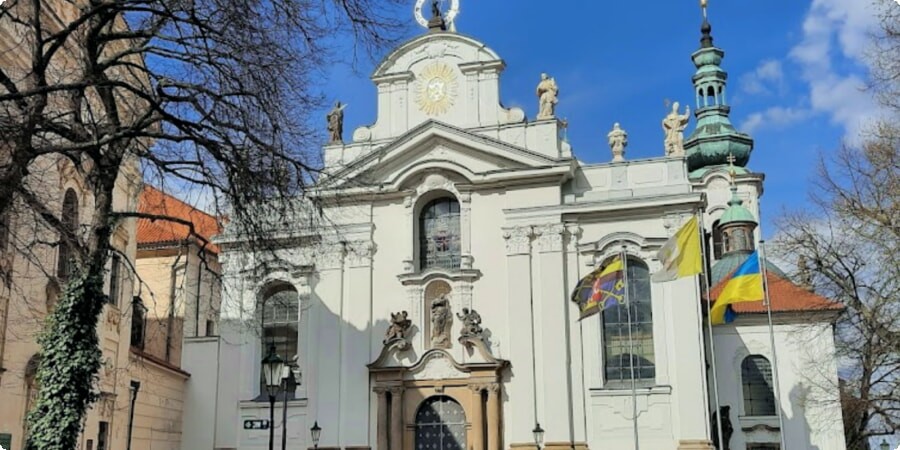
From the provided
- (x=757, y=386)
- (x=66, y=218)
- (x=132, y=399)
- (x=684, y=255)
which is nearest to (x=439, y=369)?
(x=684, y=255)

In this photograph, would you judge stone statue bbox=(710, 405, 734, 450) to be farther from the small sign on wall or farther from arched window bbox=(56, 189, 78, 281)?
arched window bbox=(56, 189, 78, 281)

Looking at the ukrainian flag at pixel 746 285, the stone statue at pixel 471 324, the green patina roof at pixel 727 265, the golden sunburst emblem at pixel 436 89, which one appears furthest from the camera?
the green patina roof at pixel 727 265

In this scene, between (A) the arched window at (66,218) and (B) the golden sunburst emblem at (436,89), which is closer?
(A) the arched window at (66,218)

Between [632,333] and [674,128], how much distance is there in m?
6.06

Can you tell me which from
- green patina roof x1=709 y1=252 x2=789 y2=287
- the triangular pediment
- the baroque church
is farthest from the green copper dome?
the triangular pediment

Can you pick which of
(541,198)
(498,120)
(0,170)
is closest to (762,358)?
(541,198)

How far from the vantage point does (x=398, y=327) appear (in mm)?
25859

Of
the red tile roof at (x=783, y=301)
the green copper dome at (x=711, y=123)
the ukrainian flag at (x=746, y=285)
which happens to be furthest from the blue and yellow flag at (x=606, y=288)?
the green copper dome at (x=711, y=123)

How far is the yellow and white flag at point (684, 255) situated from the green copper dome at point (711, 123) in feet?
83.8

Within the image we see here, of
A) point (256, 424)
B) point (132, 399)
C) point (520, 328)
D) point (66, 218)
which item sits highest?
point (66, 218)

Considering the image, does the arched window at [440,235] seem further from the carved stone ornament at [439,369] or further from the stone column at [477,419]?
the stone column at [477,419]

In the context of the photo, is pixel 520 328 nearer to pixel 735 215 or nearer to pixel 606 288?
pixel 606 288

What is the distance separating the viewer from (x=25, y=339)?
A: 18.4 metres

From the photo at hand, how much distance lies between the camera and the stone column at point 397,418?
24.9 m
